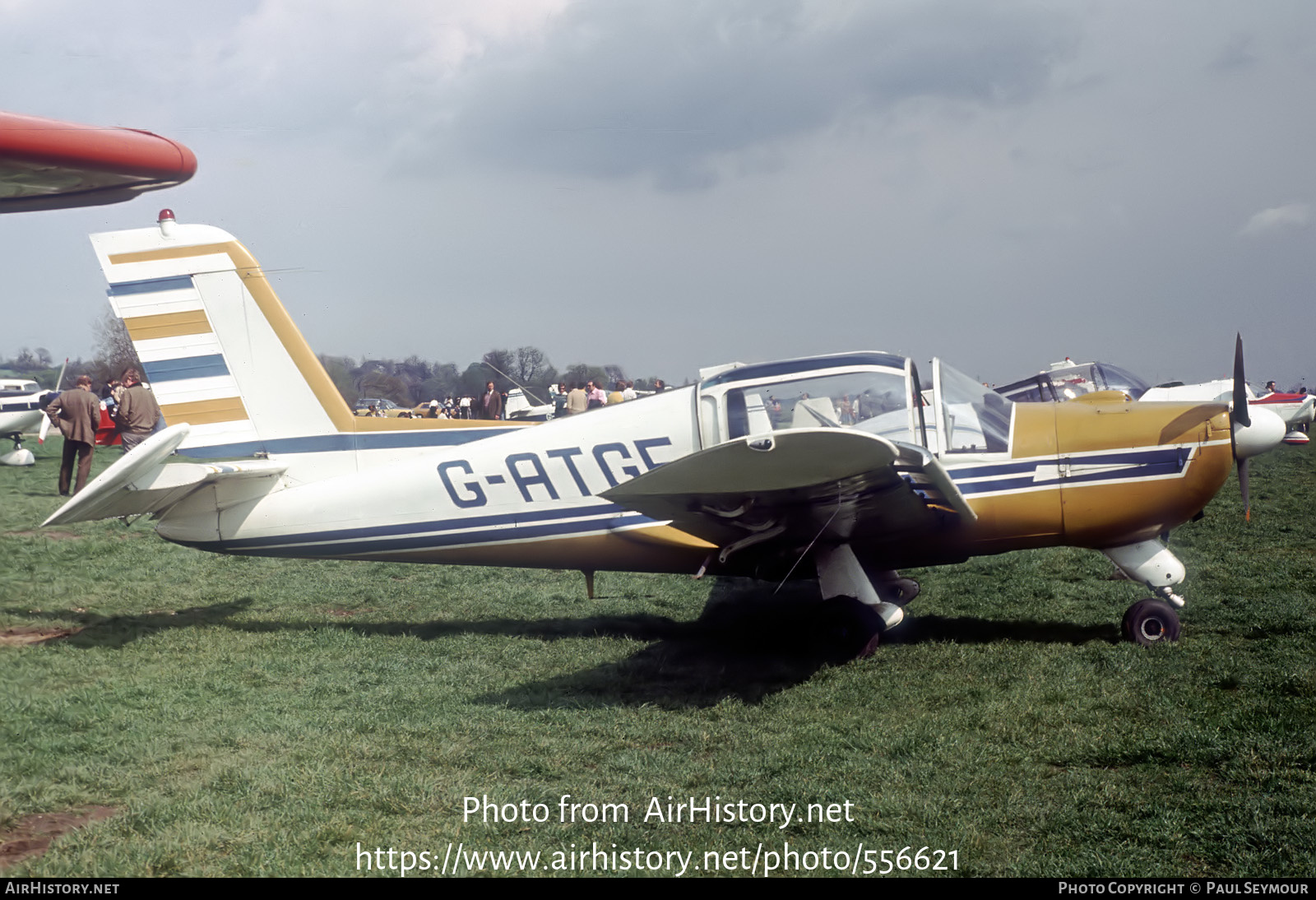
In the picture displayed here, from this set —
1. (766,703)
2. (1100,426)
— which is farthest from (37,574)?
(1100,426)

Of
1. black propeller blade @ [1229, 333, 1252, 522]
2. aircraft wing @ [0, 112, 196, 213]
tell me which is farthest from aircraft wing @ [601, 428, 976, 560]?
aircraft wing @ [0, 112, 196, 213]

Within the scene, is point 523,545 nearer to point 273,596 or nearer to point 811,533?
point 811,533

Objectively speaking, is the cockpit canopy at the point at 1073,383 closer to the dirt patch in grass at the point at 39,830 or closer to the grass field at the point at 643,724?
the grass field at the point at 643,724

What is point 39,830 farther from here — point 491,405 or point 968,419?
point 491,405

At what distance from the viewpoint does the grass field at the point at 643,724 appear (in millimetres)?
3332

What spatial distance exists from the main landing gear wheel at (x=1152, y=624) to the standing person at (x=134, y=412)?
40.2 feet

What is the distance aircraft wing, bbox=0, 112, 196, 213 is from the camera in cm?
197

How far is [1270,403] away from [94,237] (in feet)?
78.6

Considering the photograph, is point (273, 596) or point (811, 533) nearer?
point (811, 533)

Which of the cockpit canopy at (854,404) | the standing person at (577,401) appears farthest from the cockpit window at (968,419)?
the standing person at (577,401)

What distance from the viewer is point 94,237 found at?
264 inches

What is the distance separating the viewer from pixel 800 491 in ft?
17.7

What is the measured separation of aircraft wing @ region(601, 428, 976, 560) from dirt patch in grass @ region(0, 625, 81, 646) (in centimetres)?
334

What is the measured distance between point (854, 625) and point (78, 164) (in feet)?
16.0
